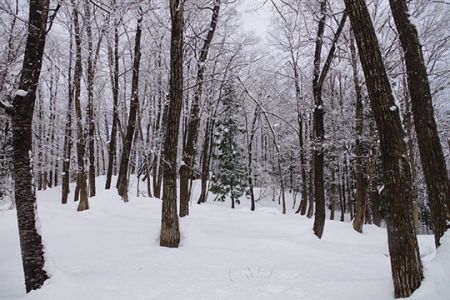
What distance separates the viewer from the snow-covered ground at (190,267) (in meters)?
3.97

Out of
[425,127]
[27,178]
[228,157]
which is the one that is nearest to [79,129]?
[27,178]

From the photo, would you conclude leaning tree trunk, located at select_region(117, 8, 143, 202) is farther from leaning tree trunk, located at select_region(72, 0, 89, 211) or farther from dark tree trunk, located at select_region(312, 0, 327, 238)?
dark tree trunk, located at select_region(312, 0, 327, 238)

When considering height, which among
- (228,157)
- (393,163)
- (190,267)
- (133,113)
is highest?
(133,113)

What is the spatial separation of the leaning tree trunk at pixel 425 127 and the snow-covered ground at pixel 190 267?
1.46 feet

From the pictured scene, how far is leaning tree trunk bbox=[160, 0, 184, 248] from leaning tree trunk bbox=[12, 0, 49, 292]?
2537 mm

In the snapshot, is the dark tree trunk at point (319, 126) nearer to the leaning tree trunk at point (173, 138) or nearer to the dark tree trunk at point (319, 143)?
the dark tree trunk at point (319, 143)

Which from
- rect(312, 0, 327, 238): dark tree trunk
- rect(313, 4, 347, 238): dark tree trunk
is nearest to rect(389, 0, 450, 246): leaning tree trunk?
rect(313, 4, 347, 238): dark tree trunk

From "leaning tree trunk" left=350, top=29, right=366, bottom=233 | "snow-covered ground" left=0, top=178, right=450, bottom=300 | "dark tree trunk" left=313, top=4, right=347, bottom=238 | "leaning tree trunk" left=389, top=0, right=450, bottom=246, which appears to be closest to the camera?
"snow-covered ground" left=0, top=178, right=450, bottom=300

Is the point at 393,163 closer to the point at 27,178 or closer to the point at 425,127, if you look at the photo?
the point at 425,127

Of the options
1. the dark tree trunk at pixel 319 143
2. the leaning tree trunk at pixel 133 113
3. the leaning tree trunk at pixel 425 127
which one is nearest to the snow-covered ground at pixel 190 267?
the leaning tree trunk at pixel 425 127

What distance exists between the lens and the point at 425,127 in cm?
438

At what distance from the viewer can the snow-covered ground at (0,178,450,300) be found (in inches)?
156

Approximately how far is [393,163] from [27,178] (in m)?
4.80

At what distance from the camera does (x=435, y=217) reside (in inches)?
162
